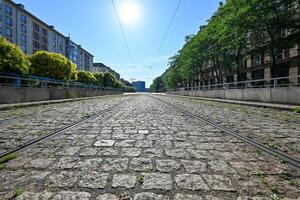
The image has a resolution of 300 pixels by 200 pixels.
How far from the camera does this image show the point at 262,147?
4.11 metres

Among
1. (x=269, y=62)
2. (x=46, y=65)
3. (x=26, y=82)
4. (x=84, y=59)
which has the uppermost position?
(x=84, y=59)

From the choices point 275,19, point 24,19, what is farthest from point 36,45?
point 275,19

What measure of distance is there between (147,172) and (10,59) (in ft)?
62.3

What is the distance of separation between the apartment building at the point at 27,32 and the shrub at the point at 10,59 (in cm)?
4465

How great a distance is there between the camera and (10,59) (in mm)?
17641

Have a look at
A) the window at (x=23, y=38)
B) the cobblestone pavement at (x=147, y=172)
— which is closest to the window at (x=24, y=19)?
the window at (x=23, y=38)

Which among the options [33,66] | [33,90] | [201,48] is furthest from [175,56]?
[33,90]

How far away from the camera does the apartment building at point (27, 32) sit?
5547 centimetres

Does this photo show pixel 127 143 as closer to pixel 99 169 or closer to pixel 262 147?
pixel 99 169

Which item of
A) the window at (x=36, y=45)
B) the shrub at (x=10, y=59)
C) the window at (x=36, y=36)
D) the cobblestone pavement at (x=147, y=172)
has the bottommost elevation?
the cobblestone pavement at (x=147, y=172)

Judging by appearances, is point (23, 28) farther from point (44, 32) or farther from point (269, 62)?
point (269, 62)

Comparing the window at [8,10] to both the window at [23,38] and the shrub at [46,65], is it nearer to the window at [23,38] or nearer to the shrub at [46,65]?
the window at [23,38]

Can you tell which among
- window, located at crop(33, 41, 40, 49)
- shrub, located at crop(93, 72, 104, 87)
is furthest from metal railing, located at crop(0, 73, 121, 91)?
window, located at crop(33, 41, 40, 49)

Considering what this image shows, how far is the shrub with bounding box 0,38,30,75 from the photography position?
17.2 m
